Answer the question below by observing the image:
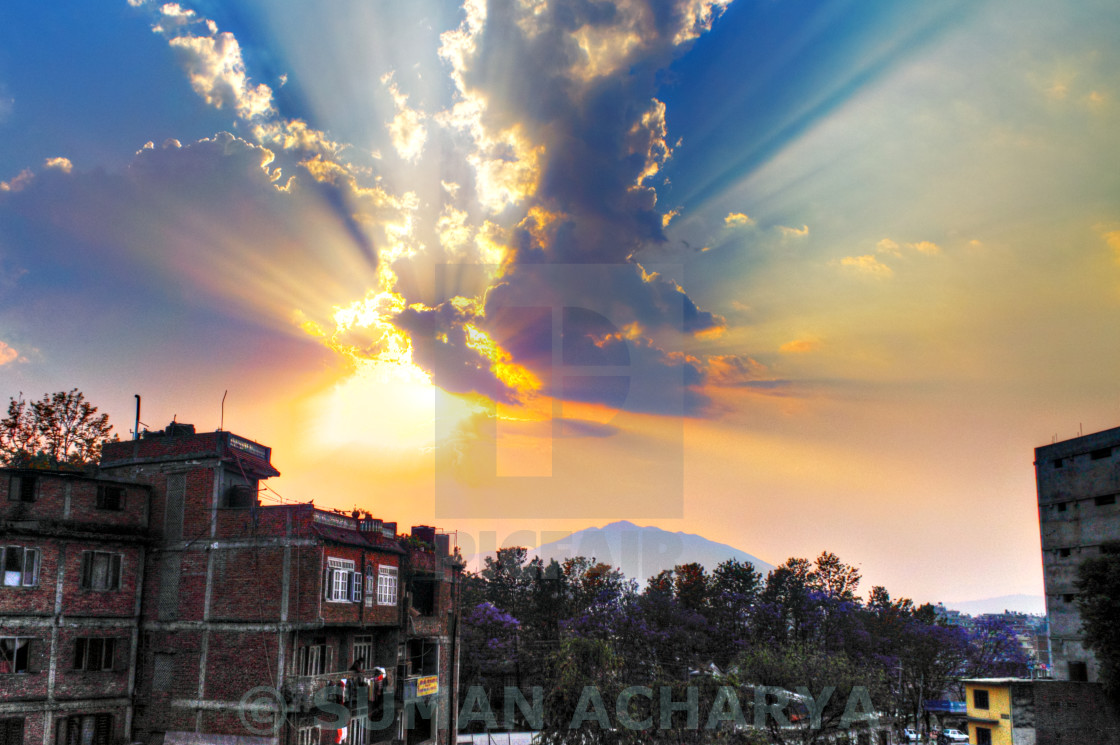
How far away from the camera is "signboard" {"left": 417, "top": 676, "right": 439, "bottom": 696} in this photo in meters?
39.9

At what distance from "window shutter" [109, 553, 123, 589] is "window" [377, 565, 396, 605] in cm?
1160

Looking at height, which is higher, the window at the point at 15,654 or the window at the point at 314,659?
the window at the point at 15,654

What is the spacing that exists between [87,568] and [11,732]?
6.47m

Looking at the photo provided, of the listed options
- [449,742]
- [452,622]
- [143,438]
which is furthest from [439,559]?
[143,438]

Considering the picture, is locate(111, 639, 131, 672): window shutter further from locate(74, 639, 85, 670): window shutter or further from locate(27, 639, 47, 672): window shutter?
locate(27, 639, 47, 672): window shutter

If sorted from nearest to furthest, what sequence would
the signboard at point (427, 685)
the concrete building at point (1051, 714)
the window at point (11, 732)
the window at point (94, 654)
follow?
the window at point (11, 732) → the window at point (94, 654) → the signboard at point (427, 685) → the concrete building at point (1051, 714)

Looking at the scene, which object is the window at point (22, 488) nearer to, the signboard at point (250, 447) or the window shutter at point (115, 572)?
the window shutter at point (115, 572)

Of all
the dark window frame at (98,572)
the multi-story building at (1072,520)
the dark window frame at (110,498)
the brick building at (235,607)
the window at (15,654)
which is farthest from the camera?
the multi-story building at (1072,520)

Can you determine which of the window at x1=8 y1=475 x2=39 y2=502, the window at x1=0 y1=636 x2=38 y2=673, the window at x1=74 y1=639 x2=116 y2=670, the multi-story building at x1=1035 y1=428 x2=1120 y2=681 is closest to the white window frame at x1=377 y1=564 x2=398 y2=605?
the window at x1=74 y1=639 x2=116 y2=670

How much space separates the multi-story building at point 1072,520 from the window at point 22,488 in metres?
59.3

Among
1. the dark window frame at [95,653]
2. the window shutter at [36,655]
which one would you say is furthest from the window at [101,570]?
the window shutter at [36,655]

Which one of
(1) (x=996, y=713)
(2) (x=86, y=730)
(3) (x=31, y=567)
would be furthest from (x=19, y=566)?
(1) (x=996, y=713)

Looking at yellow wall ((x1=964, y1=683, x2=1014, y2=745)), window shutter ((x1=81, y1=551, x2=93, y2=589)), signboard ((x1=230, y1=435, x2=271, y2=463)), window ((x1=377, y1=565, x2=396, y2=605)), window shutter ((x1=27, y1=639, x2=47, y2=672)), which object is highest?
signboard ((x1=230, y1=435, x2=271, y2=463))

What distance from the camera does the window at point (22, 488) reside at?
30.3 metres
